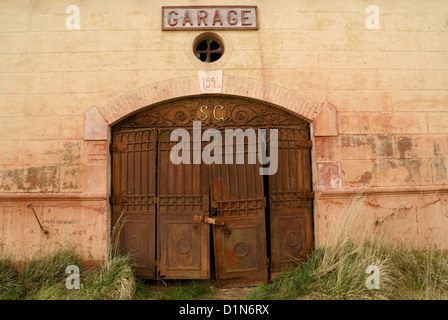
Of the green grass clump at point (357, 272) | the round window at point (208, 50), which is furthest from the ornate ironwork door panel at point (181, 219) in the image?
the round window at point (208, 50)

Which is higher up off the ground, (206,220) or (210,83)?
(210,83)

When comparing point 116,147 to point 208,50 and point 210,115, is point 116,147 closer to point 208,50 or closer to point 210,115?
point 210,115

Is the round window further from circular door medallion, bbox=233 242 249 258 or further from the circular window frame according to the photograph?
circular door medallion, bbox=233 242 249 258

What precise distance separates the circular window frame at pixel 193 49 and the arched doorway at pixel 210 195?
539mm

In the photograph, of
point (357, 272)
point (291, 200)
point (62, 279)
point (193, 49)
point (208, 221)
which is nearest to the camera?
point (357, 272)

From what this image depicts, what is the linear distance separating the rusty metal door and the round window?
172cm

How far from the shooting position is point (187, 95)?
5.20 m

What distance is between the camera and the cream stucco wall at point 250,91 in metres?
5.04

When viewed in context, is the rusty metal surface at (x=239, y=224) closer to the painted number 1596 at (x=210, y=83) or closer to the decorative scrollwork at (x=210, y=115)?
the decorative scrollwork at (x=210, y=115)

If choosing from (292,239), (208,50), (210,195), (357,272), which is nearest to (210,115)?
(208,50)

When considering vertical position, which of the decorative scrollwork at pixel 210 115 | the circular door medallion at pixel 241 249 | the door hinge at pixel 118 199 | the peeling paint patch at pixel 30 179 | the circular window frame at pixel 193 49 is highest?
the circular window frame at pixel 193 49

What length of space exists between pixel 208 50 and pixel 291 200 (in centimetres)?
288

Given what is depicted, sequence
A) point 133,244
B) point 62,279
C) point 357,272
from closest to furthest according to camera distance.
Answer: point 357,272 → point 62,279 → point 133,244

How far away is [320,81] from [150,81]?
281cm
